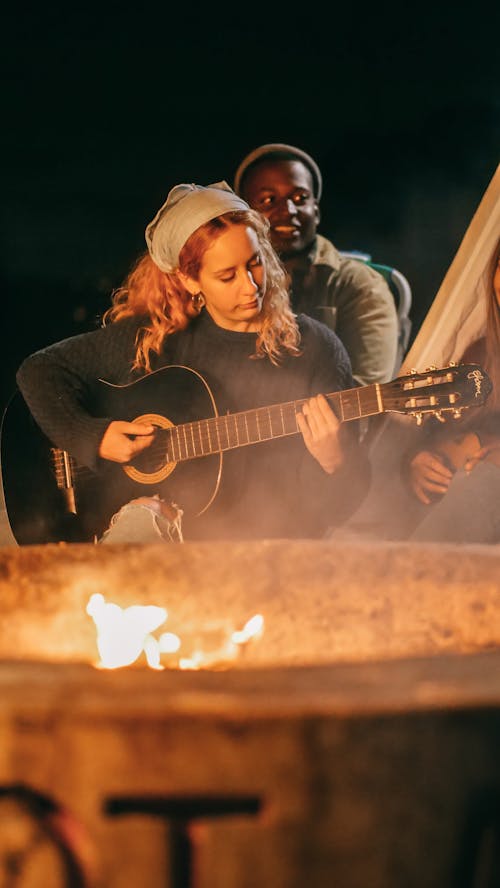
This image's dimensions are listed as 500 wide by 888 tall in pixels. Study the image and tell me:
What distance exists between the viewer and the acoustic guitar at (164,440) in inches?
95.7

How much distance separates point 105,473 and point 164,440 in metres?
0.26

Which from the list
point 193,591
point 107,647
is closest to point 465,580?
point 193,591

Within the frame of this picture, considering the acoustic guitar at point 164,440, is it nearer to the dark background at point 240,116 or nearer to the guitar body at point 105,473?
the guitar body at point 105,473

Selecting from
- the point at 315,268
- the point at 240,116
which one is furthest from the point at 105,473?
the point at 240,116

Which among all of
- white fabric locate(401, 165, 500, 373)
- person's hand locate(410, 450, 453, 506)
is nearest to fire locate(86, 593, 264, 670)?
person's hand locate(410, 450, 453, 506)

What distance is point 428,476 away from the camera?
281 cm

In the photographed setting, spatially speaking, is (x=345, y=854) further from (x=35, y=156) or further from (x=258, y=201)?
(x=35, y=156)

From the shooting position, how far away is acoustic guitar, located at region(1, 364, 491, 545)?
7.98ft

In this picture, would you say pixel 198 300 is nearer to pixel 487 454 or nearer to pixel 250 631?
pixel 487 454

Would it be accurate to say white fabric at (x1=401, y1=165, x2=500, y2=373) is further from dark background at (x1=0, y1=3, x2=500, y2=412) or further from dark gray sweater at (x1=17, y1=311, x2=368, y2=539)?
dark gray sweater at (x1=17, y1=311, x2=368, y2=539)

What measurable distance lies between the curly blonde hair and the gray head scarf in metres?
0.03

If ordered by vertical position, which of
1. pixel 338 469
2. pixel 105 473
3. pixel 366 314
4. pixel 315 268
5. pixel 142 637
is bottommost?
pixel 142 637

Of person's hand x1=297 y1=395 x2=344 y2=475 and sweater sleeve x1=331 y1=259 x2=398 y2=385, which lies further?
sweater sleeve x1=331 y1=259 x2=398 y2=385

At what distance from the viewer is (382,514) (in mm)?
2830
